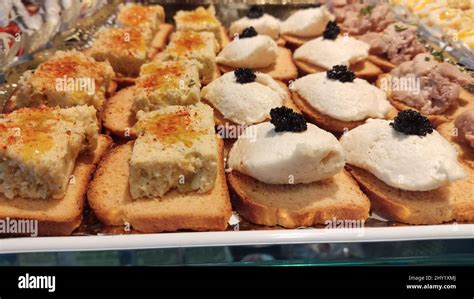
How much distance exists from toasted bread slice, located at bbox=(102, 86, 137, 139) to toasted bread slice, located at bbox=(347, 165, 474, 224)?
186 cm

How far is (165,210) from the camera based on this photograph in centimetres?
293

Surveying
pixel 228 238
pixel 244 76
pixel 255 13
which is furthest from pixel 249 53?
pixel 228 238

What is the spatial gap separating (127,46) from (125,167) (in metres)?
1.59

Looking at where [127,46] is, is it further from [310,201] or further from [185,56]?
[310,201]

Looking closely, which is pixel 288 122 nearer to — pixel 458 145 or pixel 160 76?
pixel 160 76

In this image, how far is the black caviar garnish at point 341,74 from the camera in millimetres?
3971

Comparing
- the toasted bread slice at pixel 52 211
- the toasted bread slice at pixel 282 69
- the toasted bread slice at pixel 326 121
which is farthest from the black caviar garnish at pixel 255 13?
Answer: the toasted bread slice at pixel 52 211

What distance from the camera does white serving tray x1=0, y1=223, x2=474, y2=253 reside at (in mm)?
2613

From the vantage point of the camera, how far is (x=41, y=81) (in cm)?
367

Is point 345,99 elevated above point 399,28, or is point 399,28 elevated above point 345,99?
point 399,28

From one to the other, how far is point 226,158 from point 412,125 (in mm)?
1338

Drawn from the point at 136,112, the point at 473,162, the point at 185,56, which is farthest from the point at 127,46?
the point at 473,162

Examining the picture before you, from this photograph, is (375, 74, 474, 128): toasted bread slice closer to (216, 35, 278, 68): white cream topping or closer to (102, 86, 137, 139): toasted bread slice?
(216, 35, 278, 68): white cream topping

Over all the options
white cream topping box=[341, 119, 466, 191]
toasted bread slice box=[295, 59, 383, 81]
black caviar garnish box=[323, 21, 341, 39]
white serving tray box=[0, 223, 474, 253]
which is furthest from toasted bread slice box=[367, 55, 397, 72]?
white serving tray box=[0, 223, 474, 253]
